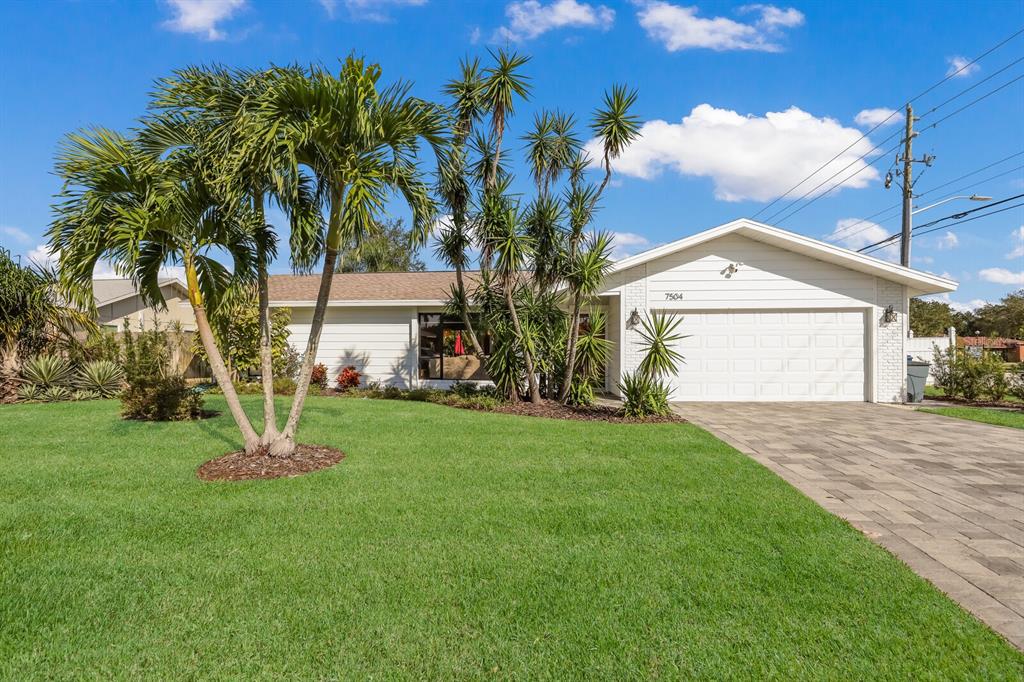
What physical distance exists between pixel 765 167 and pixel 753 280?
614 inches

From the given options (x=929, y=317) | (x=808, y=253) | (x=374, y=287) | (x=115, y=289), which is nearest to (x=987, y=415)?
(x=808, y=253)

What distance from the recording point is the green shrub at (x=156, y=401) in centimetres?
1006

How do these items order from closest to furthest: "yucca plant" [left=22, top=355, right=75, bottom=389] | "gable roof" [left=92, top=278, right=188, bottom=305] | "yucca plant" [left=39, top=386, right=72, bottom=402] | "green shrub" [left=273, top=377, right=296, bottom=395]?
"yucca plant" [left=39, top=386, right=72, bottom=402] → "yucca plant" [left=22, top=355, right=75, bottom=389] → "green shrub" [left=273, top=377, right=296, bottom=395] → "gable roof" [left=92, top=278, right=188, bottom=305]

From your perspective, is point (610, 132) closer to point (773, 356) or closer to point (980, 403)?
point (773, 356)

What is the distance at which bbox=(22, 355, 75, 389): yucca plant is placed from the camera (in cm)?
1352

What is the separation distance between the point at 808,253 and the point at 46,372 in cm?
1893

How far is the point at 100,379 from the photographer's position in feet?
45.5

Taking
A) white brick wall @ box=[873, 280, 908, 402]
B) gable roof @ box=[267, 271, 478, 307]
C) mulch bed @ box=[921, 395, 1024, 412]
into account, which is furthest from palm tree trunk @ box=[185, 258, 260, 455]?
mulch bed @ box=[921, 395, 1024, 412]

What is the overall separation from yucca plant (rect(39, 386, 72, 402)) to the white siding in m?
5.46

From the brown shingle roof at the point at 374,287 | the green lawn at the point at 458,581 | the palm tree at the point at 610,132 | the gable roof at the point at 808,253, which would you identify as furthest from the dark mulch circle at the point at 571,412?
the brown shingle roof at the point at 374,287

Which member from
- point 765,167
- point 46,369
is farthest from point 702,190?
point 46,369

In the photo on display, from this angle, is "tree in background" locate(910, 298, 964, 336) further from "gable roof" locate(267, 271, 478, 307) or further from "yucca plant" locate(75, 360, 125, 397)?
"yucca plant" locate(75, 360, 125, 397)

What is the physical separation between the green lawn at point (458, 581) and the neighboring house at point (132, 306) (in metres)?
13.7

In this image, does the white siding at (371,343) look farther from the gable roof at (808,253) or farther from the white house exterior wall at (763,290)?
the gable roof at (808,253)
